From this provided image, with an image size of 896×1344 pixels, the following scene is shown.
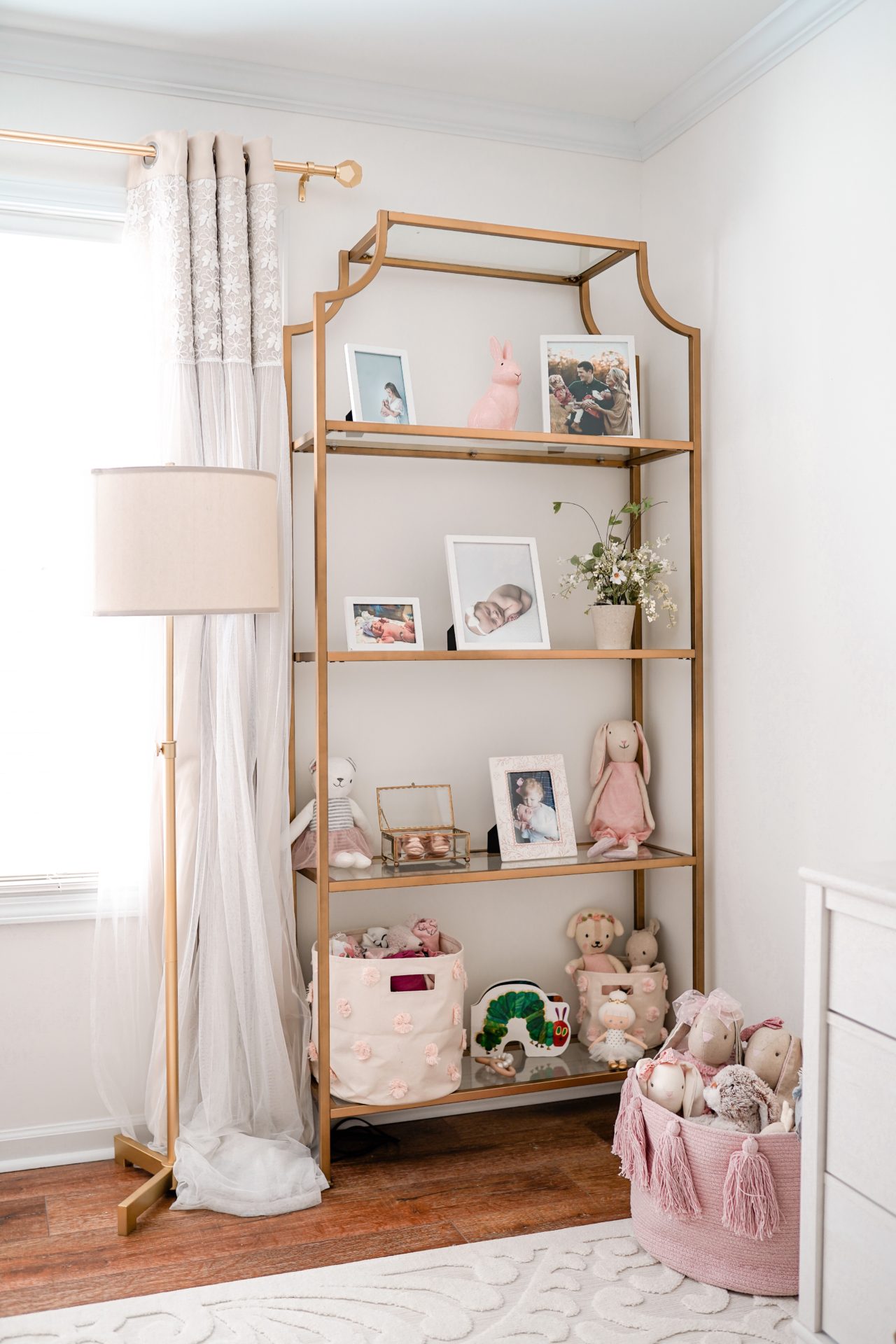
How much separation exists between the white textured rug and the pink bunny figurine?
1911mm

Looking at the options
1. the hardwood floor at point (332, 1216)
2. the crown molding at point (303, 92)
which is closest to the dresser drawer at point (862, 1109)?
the hardwood floor at point (332, 1216)

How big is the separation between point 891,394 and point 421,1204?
2.01m

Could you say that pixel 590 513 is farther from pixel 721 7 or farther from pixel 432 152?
pixel 721 7

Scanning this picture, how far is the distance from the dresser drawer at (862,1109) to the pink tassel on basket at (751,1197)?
187 millimetres

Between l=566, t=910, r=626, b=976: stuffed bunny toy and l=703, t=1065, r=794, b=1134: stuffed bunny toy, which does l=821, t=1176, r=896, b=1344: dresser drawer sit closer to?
l=703, t=1065, r=794, b=1134: stuffed bunny toy

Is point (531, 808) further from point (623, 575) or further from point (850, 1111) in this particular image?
point (850, 1111)

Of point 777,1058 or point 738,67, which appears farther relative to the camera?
point 738,67

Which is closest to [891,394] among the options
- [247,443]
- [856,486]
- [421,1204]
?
[856,486]

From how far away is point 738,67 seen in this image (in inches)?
109

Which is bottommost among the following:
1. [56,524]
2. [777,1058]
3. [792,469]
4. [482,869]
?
[777,1058]

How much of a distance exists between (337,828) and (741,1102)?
1150 millimetres

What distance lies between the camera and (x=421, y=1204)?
8.13 feet

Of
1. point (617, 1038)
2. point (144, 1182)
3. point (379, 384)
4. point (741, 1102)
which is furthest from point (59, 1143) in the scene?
point (379, 384)

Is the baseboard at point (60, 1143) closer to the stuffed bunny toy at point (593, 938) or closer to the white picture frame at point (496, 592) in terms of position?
the stuffed bunny toy at point (593, 938)
